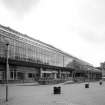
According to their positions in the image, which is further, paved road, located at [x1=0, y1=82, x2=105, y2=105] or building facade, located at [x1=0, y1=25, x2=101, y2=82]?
building facade, located at [x1=0, y1=25, x2=101, y2=82]

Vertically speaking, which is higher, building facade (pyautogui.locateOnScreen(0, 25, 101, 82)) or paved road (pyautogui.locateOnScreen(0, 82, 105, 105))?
building facade (pyautogui.locateOnScreen(0, 25, 101, 82))

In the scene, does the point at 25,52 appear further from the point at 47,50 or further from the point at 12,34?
the point at 47,50

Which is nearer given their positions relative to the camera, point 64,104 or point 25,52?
point 64,104

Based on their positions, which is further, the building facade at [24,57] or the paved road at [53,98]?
the building facade at [24,57]

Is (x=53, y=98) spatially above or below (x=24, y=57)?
below

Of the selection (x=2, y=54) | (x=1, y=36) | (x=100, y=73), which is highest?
(x=1, y=36)

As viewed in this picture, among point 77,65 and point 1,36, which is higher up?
point 1,36

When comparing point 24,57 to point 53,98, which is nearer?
point 53,98

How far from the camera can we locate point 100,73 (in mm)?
125312

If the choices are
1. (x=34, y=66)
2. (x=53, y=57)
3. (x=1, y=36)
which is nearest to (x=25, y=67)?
(x=34, y=66)

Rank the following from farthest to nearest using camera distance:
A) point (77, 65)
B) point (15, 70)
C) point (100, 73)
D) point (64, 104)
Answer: point (100, 73) → point (77, 65) → point (15, 70) → point (64, 104)

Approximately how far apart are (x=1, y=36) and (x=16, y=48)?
6246mm

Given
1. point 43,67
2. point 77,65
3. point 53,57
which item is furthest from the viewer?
point 77,65

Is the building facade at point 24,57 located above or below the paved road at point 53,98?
above
